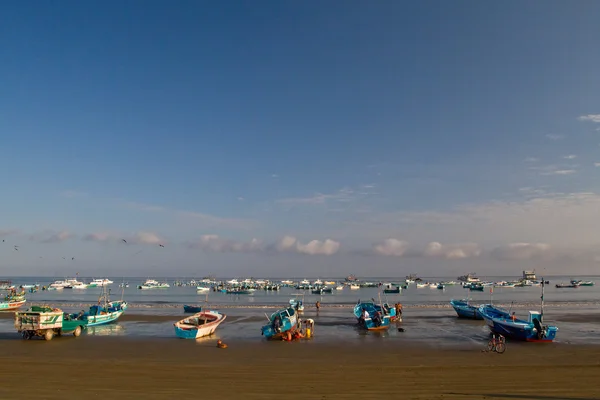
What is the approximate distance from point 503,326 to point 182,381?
66.0ft

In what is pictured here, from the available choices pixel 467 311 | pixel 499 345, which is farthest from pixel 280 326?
pixel 467 311

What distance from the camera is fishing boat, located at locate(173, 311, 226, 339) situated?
90.1 ft

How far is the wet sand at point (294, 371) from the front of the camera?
13.8 m

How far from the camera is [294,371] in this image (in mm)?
17406

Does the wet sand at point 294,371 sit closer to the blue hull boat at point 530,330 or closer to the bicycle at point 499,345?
the bicycle at point 499,345

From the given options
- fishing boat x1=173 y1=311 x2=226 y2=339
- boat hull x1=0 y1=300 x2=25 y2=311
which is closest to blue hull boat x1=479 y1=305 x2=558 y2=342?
fishing boat x1=173 y1=311 x2=226 y2=339

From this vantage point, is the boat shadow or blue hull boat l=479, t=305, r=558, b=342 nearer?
the boat shadow

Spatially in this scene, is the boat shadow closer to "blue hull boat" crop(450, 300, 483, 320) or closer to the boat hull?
"blue hull boat" crop(450, 300, 483, 320)

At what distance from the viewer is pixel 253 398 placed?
13.1 meters

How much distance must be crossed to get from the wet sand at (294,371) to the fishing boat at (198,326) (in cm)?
169

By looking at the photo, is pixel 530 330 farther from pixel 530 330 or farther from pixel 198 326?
pixel 198 326

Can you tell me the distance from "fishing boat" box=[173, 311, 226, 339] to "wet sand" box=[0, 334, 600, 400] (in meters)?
1.69

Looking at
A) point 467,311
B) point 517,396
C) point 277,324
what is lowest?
point 467,311

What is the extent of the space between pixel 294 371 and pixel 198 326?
1249 centimetres
